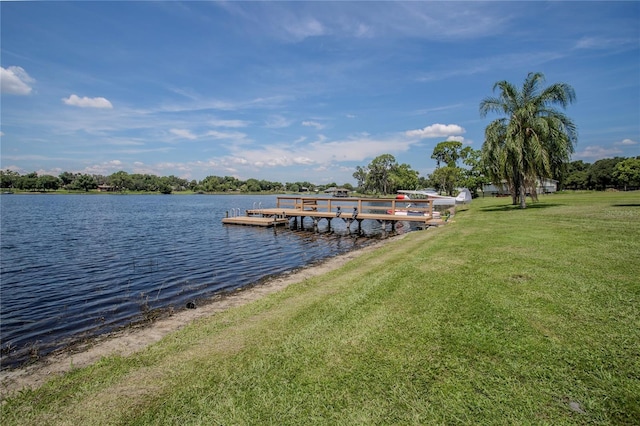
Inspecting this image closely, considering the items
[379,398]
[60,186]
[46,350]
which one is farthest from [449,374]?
[60,186]

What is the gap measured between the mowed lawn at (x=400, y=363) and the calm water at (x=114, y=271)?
401cm

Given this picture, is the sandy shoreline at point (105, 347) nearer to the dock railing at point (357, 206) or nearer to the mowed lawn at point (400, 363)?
the mowed lawn at point (400, 363)

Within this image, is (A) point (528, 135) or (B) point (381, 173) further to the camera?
(B) point (381, 173)

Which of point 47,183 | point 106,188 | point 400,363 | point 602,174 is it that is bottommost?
point 400,363

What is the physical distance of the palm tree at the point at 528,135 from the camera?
71.3 feet

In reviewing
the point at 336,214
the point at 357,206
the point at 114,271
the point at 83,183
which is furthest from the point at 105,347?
the point at 83,183

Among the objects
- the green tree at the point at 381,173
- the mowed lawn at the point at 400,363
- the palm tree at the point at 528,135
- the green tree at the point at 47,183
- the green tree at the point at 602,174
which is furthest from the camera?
the green tree at the point at 47,183

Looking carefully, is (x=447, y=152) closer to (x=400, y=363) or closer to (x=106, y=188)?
(x=400, y=363)

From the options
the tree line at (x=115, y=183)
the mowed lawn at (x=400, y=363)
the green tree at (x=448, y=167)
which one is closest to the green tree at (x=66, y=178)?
the tree line at (x=115, y=183)

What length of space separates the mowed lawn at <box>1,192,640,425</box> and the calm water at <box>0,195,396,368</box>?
13.2ft

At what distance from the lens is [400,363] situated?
4.28m

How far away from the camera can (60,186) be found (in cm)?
14912

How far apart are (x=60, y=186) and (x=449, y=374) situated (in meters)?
192

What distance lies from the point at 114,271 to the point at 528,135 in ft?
87.1
